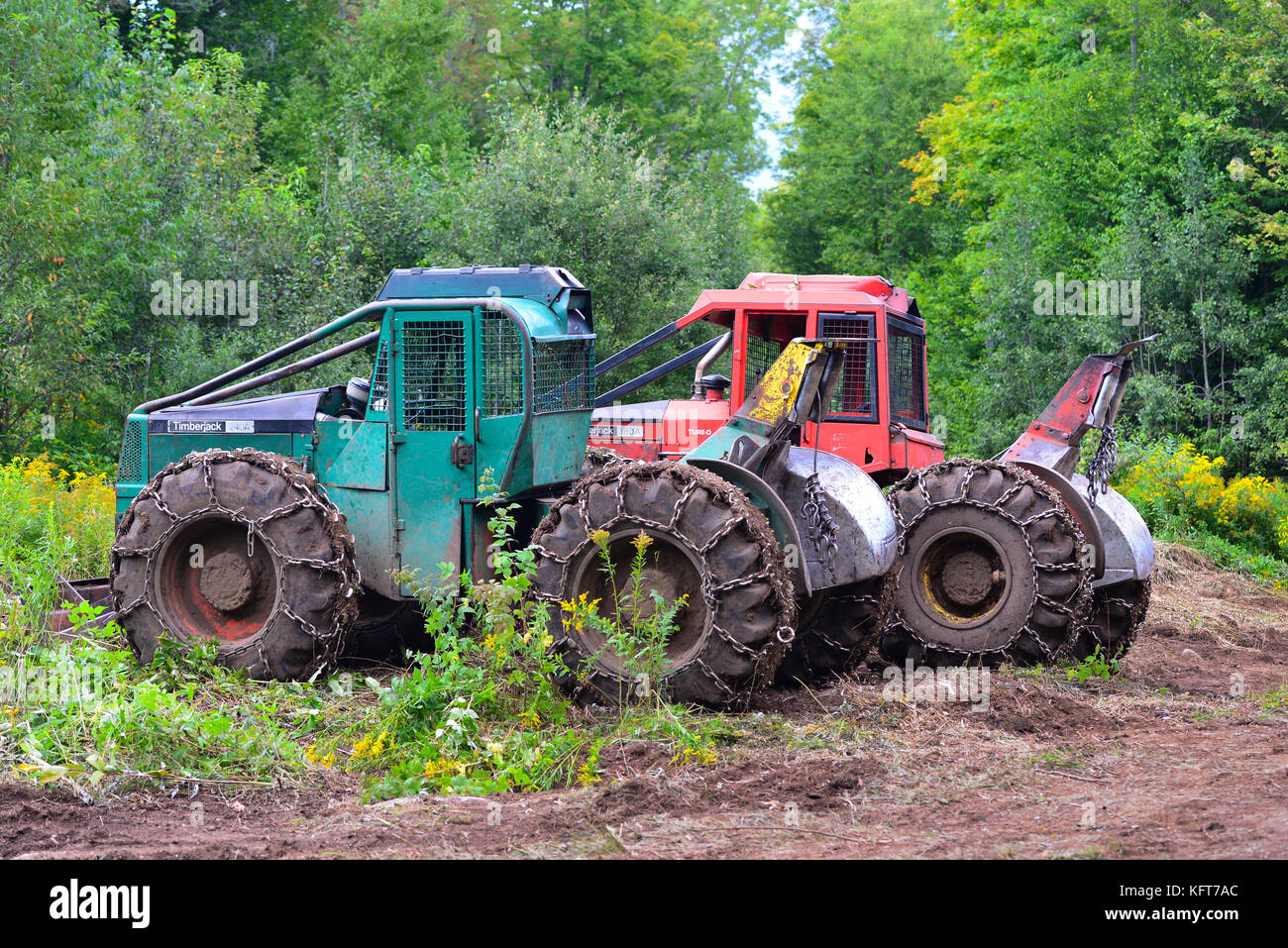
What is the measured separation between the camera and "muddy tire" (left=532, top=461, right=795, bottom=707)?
22.6 ft

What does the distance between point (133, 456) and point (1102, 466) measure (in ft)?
22.9

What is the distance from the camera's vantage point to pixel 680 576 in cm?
716

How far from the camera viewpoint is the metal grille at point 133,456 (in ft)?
28.0

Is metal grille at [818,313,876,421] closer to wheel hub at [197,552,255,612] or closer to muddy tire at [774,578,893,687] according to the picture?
muddy tire at [774,578,893,687]

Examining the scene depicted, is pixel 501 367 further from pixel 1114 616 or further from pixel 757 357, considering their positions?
Result: pixel 1114 616

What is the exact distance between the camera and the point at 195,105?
20078 millimetres

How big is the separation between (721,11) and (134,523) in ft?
133

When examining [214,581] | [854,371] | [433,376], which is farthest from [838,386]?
[214,581]

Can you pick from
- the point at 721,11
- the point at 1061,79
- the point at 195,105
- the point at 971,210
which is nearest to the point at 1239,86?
the point at 1061,79

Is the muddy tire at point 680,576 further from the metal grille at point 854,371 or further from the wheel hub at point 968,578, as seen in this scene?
the metal grille at point 854,371

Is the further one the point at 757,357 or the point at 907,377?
the point at 907,377

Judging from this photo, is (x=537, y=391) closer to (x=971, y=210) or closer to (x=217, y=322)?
(x=217, y=322)

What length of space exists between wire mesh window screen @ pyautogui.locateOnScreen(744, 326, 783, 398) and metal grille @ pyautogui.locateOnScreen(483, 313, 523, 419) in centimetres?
345
